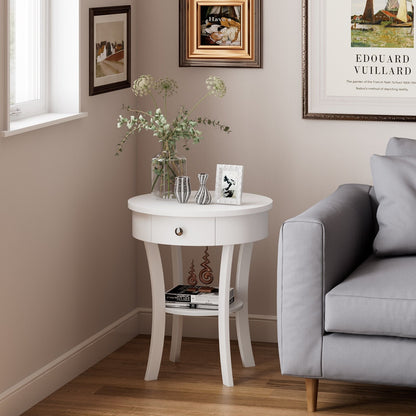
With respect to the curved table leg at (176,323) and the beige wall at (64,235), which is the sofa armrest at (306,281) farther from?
the beige wall at (64,235)

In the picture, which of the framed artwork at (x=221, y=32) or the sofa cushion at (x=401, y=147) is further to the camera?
the framed artwork at (x=221, y=32)

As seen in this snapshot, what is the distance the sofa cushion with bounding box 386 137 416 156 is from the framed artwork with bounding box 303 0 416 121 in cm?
26

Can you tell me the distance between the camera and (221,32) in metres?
4.16

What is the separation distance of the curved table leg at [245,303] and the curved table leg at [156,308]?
1.12 feet

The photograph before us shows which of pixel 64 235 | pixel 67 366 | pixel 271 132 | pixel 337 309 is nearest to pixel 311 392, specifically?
pixel 337 309

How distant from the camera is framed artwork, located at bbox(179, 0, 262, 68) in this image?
4.11 m

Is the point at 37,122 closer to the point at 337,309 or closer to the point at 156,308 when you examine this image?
the point at 156,308

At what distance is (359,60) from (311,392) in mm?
1511

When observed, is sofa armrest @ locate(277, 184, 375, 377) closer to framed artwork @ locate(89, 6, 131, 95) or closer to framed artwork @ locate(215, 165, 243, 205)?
framed artwork @ locate(215, 165, 243, 205)

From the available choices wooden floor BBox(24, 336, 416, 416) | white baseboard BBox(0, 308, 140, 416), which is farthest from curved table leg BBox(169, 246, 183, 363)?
white baseboard BBox(0, 308, 140, 416)

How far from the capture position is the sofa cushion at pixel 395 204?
11.4 ft

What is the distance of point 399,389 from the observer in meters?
3.60

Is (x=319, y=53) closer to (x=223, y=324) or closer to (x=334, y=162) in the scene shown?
(x=334, y=162)

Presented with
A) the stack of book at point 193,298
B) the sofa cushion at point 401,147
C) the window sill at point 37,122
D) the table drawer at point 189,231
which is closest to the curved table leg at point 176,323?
the stack of book at point 193,298
